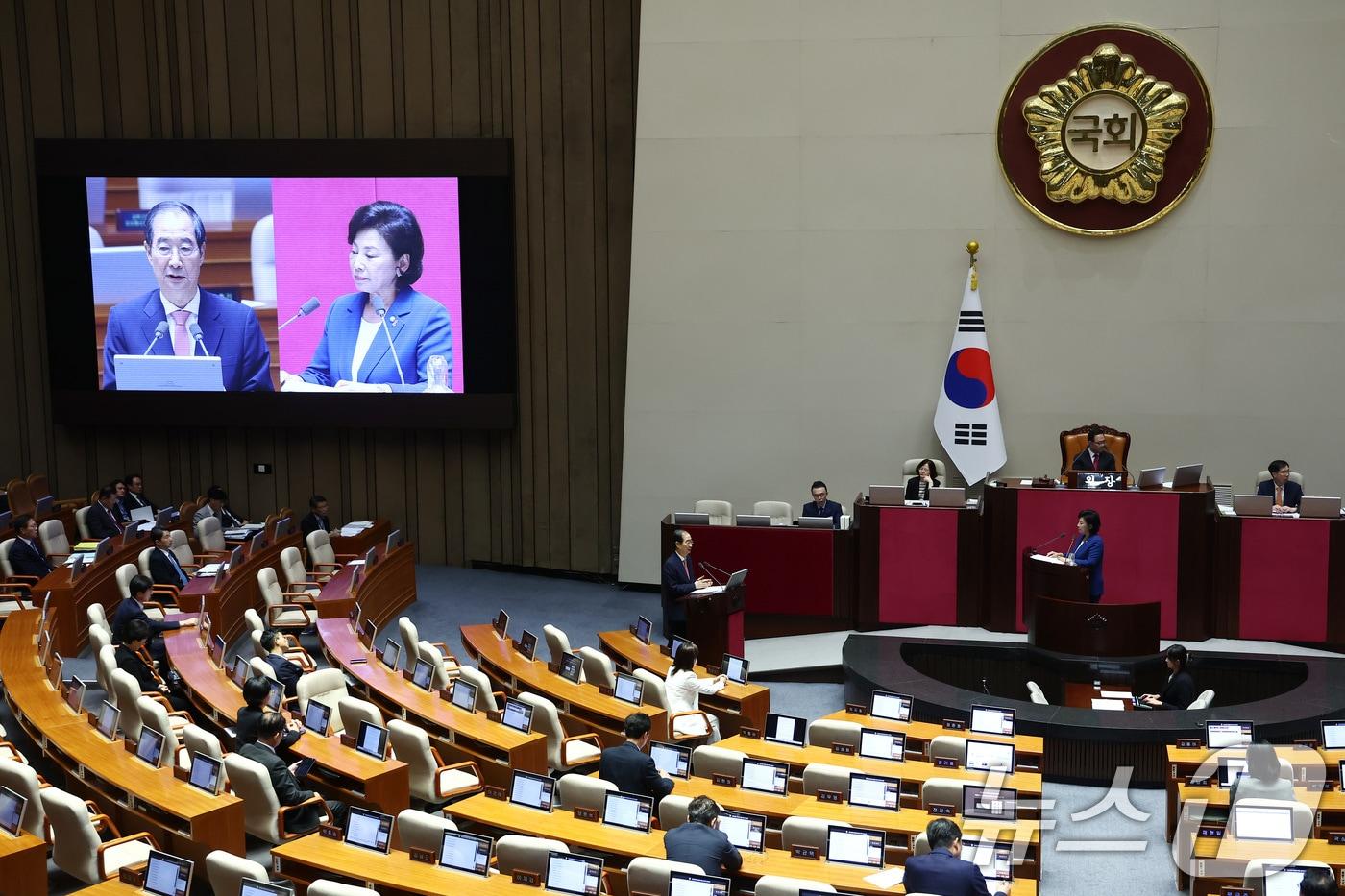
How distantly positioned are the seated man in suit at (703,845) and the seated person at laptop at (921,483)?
19.9 feet

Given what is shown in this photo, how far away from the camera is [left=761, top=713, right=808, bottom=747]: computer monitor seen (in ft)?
27.0

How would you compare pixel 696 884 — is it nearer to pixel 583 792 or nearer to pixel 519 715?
pixel 583 792

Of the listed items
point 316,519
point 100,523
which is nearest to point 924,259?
point 316,519

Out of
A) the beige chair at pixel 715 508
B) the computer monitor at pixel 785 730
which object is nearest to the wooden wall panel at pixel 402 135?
the beige chair at pixel 715 508

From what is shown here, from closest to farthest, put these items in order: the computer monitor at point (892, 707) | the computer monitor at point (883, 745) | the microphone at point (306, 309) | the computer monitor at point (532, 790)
Result: the computer monitor at point (532, 790)
the computer monitor at point (883, 745)
the computer monitor at point (892, 707)
the microphone at point (306, 309)

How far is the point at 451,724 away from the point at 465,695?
41 centimetres

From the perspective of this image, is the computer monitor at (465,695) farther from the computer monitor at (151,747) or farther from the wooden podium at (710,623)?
the wooden podium at (710,623)

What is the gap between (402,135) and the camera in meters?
14.8

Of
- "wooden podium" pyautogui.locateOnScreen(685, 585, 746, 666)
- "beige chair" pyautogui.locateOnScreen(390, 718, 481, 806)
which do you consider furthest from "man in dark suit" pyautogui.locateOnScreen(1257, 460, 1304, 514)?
"beige chair" pyautogui.locateOnScreen(390, 718, 481, 806)

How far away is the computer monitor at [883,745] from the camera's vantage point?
26.1 ft

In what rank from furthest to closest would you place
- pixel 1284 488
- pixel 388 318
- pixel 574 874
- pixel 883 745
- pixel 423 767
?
pixel 388 318
pixel 1284 488
pixel 883 745
pixel 423 767
pixel 574 874

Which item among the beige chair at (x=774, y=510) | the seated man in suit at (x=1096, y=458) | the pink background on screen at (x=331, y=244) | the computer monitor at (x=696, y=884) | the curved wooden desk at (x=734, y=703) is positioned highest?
the pink background on screen at (x=331, y=244)

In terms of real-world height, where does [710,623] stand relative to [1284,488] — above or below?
below

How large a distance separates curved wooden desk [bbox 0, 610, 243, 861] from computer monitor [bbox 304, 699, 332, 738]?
3.24 feet
